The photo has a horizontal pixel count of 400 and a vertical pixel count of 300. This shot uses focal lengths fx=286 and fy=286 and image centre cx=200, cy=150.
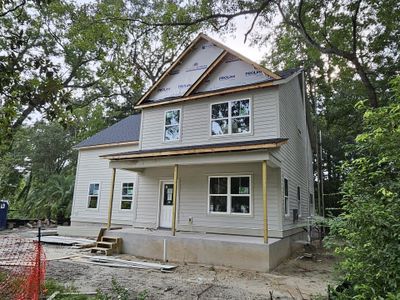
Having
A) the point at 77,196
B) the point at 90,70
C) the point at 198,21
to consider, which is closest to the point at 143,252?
the point at 77,196

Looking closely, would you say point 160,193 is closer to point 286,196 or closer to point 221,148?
point 221,148

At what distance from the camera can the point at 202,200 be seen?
1114cm

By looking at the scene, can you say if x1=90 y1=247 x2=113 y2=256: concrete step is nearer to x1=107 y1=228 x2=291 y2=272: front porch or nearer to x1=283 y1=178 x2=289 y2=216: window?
x1=107 y1=228 x2=291 y2=272: front porch

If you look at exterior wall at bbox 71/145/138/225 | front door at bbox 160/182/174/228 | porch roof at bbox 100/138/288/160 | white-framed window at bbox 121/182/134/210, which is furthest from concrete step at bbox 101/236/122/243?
white-framed window at bbox 121/182/134/210

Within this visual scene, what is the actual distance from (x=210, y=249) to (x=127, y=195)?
7271 mm

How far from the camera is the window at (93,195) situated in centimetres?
1579

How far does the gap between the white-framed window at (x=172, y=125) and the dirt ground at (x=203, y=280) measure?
5560 millimetres

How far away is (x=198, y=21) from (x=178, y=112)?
4.64 metres

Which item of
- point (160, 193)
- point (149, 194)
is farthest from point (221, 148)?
point (149, 194)

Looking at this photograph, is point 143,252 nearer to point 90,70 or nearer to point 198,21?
point 198,21

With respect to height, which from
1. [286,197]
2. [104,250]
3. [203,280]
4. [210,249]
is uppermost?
[286,197]

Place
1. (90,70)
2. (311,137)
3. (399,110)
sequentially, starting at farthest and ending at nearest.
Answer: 1. (90,70)
2. (311,137)
3. (399,110)

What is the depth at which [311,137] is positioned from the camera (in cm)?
1897

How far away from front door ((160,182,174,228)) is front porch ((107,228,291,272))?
1690 millimetres
